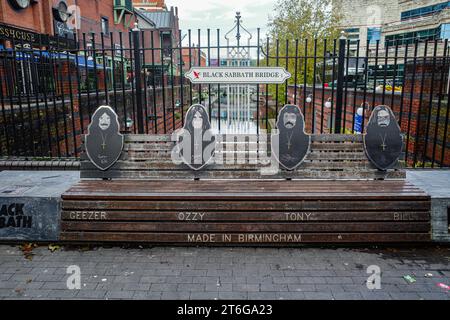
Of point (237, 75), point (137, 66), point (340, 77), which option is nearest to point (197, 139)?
point (237, 75)

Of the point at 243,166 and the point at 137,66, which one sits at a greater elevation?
the point at 137,66

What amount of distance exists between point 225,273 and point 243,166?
173 cm

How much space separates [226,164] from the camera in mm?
5316

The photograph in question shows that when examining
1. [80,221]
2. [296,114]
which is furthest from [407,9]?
[80,221]

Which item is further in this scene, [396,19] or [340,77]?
[396,19]

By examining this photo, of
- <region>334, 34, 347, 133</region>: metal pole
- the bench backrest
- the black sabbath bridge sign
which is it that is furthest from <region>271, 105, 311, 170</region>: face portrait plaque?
<region>334, 34, 347, 133</region>: metal pole

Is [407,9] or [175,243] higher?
[407,9]

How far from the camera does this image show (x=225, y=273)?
4.06 meters

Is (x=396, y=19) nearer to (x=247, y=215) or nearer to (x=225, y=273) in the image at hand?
(x=247, y=215)

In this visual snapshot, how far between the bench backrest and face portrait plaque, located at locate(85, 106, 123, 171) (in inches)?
4.2

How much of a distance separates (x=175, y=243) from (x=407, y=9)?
41127 millimetres

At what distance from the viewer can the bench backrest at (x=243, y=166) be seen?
17.4 feet
